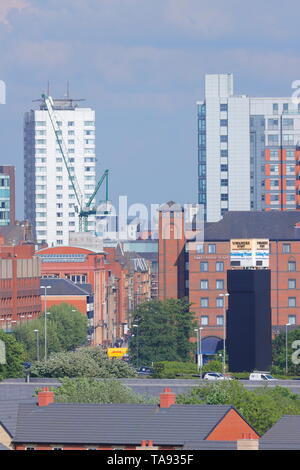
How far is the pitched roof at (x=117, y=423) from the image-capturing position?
32125 millimetres

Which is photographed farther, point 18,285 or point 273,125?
point 273,125

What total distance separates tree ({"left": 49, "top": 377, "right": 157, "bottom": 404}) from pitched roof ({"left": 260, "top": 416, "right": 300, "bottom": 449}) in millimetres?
10446

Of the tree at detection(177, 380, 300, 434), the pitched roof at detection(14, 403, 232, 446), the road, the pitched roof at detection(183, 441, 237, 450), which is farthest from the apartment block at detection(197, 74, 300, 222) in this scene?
the pitched roof at detection(183, 441, 237, 450)

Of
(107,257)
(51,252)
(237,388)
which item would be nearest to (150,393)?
(237,388)

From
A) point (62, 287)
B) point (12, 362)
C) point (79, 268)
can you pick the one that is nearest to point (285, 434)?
point (12, 362)

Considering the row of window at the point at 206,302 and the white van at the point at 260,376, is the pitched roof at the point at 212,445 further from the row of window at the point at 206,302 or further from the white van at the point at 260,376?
the row of window at the point at 206,302

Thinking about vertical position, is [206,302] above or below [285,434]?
below

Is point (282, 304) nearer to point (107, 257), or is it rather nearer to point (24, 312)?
point (24, 312)

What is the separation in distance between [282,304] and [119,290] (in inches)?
1670

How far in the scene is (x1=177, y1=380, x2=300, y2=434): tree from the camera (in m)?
A: 37.1

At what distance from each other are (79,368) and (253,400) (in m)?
19.5

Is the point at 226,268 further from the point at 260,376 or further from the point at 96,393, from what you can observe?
the point at 96,393

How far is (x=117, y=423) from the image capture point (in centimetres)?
3319

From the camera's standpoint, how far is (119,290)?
5792 inches
